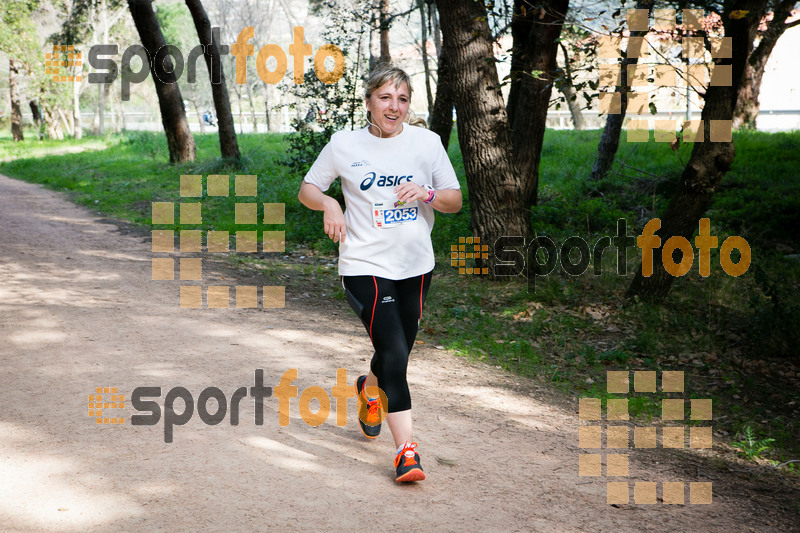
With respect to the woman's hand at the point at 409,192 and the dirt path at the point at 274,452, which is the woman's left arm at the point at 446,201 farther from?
the dirt path at the point at 274,452

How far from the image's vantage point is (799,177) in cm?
1305

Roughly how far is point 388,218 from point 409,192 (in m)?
0.23

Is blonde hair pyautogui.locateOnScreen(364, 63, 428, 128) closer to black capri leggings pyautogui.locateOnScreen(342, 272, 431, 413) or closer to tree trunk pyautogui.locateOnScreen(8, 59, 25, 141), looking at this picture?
black capri leggings pyautogui.locateOnScreen(342, 272, 431, 413)

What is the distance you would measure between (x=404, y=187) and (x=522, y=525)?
1.83m

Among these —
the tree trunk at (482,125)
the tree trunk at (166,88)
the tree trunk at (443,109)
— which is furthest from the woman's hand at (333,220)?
the tree trunk at (166,88)

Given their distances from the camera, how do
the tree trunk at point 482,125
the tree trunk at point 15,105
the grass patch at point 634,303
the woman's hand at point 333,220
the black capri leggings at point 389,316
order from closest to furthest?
the woman's hand at point 333,220, the black capri leggings at point 389,316, the grass patch at point 634,303, the tree trunk at point 482,125, the tree trunk at point 15,105

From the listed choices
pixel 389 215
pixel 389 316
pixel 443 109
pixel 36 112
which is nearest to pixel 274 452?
pixel 389 316

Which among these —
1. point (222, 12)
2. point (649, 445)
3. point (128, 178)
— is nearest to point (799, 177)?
point (649, 445)

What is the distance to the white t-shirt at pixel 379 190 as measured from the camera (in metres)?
3.85

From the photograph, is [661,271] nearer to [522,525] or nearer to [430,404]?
[430,404]

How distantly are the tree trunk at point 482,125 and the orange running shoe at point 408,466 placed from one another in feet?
17.8

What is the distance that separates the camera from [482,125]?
28.5 ft

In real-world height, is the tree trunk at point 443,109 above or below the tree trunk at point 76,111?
below

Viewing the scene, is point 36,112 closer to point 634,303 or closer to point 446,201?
point 634,303
